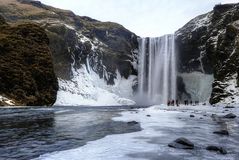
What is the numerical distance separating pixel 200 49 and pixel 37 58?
48980 millimetres

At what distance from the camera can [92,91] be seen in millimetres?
112062

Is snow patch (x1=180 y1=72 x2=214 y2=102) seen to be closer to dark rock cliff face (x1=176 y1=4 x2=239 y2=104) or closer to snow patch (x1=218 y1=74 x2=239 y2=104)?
dark rock cliff face (x1=176 y1=4 x2=239 y2=104)

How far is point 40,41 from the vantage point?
93.1 meters

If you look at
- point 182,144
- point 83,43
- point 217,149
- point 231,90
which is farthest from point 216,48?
point 217,149

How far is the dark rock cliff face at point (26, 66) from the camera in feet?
249

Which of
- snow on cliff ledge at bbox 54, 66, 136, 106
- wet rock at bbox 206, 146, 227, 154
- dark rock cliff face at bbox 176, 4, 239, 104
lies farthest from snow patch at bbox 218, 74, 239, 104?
wet rock at bbox 206, 146, 227, 154

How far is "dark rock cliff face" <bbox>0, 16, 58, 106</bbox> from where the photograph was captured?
249 ft

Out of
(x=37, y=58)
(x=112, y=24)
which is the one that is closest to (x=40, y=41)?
(x=37, y=58)

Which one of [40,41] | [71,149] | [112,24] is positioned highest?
[112,24]

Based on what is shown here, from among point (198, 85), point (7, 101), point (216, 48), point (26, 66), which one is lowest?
point (7, 101)

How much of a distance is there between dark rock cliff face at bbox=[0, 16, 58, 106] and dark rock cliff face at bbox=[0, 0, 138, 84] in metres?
17.2

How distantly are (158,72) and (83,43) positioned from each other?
2807 centimetres

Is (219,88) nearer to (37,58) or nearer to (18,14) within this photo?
(37,58)

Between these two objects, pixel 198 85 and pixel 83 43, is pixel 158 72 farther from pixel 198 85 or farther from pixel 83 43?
pixel 83 43
